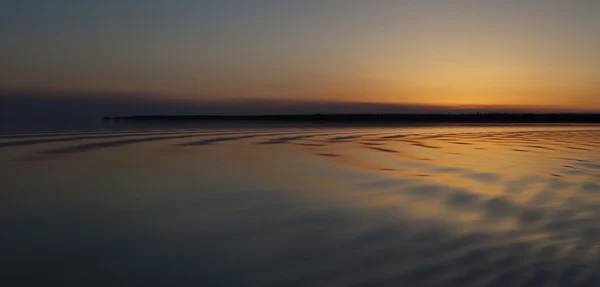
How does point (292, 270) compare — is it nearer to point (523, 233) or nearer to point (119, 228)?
point (119, 228)

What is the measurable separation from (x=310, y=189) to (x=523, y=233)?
4317 mm

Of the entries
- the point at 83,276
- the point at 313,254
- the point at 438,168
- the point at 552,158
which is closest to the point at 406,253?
the point at 313,254

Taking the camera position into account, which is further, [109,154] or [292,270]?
[109,154]

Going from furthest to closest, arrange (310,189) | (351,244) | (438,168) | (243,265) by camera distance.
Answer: (438,168) → (310,189) → (351,244) → (243,265)

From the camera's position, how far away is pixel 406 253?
5.28m

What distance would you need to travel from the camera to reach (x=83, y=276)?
454cm

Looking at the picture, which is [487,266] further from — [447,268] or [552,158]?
[552,158]

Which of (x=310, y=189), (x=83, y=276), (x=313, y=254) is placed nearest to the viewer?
(x=83, y=276)

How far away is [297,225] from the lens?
6.65 m

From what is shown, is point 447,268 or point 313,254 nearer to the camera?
point 447,268

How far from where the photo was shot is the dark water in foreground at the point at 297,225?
15.2 ft

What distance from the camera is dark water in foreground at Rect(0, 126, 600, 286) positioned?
15.2 feet

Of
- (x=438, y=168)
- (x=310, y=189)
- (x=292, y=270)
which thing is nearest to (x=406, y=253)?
(x=292, y=270)

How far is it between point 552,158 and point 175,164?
1125 cm
